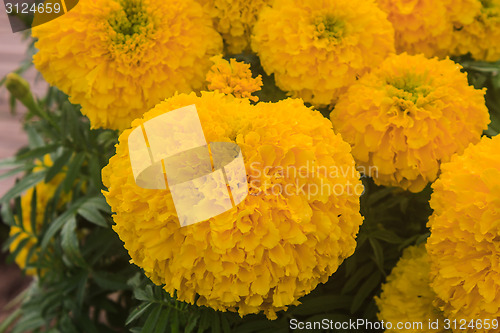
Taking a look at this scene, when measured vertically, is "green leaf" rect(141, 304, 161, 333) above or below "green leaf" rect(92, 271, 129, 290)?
above

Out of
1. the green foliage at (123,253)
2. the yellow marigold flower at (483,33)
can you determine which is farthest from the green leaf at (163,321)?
the yellow marigold flower at (483,33)

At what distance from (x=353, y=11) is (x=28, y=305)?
3.39 feet

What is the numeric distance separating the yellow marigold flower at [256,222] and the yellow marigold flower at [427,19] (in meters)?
0.35

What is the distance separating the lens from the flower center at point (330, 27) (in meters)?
0.75

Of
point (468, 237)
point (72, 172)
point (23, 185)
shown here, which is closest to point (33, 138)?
point (23, 185)

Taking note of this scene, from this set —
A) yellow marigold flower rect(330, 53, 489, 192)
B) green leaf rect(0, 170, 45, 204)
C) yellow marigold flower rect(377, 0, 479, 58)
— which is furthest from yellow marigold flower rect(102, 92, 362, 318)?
green leaf rect(0, 170, 45, 204)

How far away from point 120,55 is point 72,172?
354 millimetres

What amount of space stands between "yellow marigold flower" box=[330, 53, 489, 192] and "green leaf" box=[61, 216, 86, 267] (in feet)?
1.94

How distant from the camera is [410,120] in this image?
2.31ft

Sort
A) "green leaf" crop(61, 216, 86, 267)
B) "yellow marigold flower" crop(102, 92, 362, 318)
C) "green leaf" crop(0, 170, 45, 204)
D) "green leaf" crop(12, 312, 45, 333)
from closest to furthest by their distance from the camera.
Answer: "yellow marigold flower" crop(102, 92, 362, 318) < "green leaf" crop(61, 216, 86, 267) < "green leaf" crop(0, 170, 45, 204) < "green leaf" crop(12, 312, 45, 333)

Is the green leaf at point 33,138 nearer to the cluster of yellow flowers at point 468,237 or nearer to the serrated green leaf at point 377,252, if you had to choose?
the serrated green leaf at point 377,252

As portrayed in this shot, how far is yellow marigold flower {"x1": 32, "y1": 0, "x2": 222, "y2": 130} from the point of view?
2.48 ft

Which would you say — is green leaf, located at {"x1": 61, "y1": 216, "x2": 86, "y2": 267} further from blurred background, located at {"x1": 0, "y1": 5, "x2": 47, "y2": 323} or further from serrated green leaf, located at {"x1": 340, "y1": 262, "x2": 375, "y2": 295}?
blurred background, located at {"x1": 0, "y1": 5, "x2": 47, "y2": 323}

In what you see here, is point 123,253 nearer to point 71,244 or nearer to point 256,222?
point 71,244
